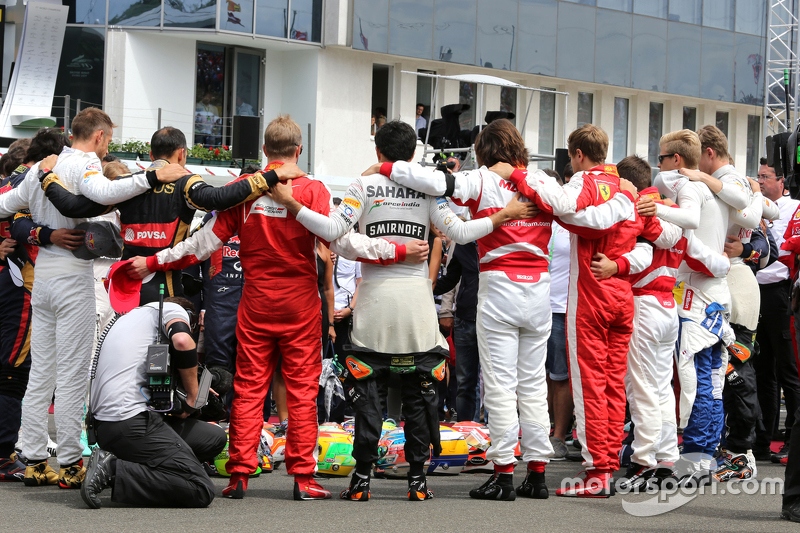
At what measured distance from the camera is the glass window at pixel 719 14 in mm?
28844

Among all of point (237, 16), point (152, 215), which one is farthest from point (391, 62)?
point (152, 215)

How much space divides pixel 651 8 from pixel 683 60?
1.93 m

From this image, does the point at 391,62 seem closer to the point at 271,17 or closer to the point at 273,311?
the point at 271,17

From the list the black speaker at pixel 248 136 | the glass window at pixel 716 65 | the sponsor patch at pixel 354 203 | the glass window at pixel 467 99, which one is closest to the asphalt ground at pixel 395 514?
the sponsor patch at pixel 354 203

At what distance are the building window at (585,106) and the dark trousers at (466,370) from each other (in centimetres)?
2089

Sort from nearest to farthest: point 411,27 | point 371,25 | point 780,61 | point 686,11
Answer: point 371,25 < point 411,27 < point 780,61 < point 686,11

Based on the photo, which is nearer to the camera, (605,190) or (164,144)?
(605,190)

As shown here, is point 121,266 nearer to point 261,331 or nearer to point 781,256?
point 261,331

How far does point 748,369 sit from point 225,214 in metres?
3.87

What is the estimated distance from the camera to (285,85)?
79.7 feet

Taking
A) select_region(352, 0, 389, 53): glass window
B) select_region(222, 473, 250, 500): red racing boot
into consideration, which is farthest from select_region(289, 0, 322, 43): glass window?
select_region(222, 473, 250, 500): red racing boot

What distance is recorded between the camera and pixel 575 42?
26.7 meters

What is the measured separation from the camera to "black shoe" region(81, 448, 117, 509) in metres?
5.09

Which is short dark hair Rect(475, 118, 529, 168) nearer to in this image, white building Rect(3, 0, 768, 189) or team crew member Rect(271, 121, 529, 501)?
team crew member Rect(271, 121, 529, 501)
